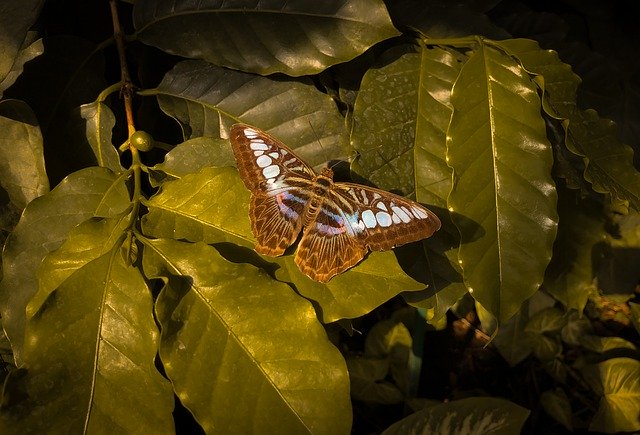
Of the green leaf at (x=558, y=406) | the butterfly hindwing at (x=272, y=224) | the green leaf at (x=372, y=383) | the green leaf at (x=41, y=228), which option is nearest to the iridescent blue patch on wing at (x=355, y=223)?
the butterfly hindwing at (x=272, y=224)

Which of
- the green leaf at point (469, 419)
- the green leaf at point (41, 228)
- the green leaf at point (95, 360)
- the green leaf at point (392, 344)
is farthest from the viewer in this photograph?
the green leaf at point (392, 344)

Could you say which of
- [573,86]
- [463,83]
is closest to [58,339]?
[463,83]

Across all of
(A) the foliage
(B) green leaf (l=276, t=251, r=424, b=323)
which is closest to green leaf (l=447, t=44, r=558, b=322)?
(A) the foliage

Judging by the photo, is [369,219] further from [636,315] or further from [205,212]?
[636,315]

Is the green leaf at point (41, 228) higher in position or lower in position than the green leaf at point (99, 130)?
lower

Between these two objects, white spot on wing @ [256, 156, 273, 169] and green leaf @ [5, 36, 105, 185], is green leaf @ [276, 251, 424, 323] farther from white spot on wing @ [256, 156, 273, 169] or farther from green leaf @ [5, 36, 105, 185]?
green leaf @ [5, 36, 105, 185]

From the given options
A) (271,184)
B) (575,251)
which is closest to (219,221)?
(271,184)

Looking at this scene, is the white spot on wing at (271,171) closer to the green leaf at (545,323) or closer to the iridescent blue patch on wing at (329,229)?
the iridescent blue patch on wing at (329,229)
